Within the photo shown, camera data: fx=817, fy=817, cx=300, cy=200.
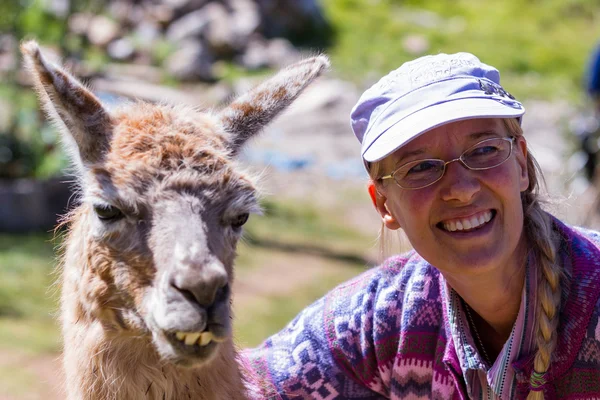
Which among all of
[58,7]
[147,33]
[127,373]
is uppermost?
[147,33]

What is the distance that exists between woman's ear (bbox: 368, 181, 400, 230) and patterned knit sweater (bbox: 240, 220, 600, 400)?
0.86ft

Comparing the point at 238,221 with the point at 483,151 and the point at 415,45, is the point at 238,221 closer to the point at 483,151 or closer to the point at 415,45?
the point at 483,151

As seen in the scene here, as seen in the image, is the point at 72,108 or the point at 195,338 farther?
the point at 72,108

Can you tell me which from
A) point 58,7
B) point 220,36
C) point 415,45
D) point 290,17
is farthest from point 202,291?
point 290,17

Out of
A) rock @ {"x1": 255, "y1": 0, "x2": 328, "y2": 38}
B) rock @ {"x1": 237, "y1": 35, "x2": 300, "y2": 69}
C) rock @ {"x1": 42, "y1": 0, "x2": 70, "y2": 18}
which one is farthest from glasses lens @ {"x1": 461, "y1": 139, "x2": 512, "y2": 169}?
rock @ {"x1": 255, "y1": 0, "x2": 328, "y2": 38}

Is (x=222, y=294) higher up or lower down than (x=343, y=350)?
higher up

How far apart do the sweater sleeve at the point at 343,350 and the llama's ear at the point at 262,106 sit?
804mm

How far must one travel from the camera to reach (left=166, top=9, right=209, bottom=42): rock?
1683cm

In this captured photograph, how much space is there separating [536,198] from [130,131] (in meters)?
1.56

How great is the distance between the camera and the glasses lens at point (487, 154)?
112 inches

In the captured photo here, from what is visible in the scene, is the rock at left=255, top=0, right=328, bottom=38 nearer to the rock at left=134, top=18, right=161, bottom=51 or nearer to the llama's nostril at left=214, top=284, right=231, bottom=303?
the rock at left=134, top=18, right=161, bottom=51

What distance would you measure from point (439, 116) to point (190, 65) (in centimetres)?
1318

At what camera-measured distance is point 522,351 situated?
296cm

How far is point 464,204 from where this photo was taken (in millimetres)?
2867
